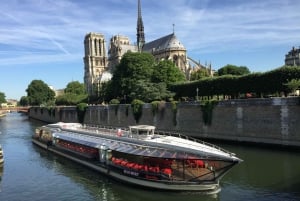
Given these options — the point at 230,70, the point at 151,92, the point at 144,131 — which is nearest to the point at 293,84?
the point at 144,131

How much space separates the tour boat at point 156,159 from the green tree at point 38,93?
3924 inches

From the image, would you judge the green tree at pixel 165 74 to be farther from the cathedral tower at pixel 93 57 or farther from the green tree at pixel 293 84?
the cathedral tower at pixel 93 57

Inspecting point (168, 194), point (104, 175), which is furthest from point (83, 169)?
point (168, 194)

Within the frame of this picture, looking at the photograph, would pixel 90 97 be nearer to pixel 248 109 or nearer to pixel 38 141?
pixel 38 141

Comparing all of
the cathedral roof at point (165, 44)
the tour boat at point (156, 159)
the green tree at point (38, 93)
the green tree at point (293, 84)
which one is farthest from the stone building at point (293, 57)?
the tour boat at point (156, 159)

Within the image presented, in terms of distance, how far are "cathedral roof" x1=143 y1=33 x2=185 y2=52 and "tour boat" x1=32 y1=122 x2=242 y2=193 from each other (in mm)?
64979

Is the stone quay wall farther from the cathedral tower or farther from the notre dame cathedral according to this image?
the cathedral tower

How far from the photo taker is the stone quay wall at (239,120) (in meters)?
29.0

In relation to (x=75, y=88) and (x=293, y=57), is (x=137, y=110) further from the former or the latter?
(x=75, y=88)

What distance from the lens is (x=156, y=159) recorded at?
62.0 feet

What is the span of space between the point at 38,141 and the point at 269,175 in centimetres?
2347

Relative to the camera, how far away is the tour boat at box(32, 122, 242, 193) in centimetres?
1775

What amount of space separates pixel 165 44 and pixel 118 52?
20842mm

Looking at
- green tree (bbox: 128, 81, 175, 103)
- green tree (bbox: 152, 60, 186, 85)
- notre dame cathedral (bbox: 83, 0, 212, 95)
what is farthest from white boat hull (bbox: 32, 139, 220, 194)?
notre dame cathedral (bbox: 83, 0, 212, 95)
